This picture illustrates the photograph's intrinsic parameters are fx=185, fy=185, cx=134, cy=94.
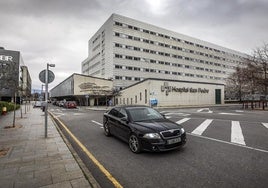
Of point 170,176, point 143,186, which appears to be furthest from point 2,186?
point 170,176

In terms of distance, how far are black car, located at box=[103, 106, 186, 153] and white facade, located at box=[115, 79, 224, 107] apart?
91.3ft

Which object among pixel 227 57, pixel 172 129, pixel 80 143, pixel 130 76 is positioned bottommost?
pixel 80 143

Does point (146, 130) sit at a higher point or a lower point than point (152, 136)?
higher

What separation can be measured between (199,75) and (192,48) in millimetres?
11095

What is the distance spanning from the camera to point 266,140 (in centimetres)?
705

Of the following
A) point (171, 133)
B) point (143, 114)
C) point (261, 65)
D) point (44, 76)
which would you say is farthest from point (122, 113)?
point (261, 65)

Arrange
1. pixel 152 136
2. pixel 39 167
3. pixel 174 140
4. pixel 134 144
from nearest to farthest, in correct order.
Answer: pixel 39 167
pixel 152 136
pixel 174 140
pixel 134 144

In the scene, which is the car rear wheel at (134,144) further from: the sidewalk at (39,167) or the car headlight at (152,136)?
the sidewalk at (39,167)

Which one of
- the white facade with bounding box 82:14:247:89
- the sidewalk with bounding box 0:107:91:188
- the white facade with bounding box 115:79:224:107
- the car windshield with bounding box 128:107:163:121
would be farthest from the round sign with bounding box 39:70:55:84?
the white facade with bounding box 82:14:247:89

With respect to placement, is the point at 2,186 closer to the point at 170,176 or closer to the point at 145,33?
the point at 170,176

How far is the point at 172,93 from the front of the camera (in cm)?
3841

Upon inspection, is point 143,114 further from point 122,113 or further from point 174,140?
point 174,140

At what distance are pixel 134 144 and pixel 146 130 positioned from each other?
0.70m

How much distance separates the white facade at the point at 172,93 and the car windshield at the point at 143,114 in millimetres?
27658
